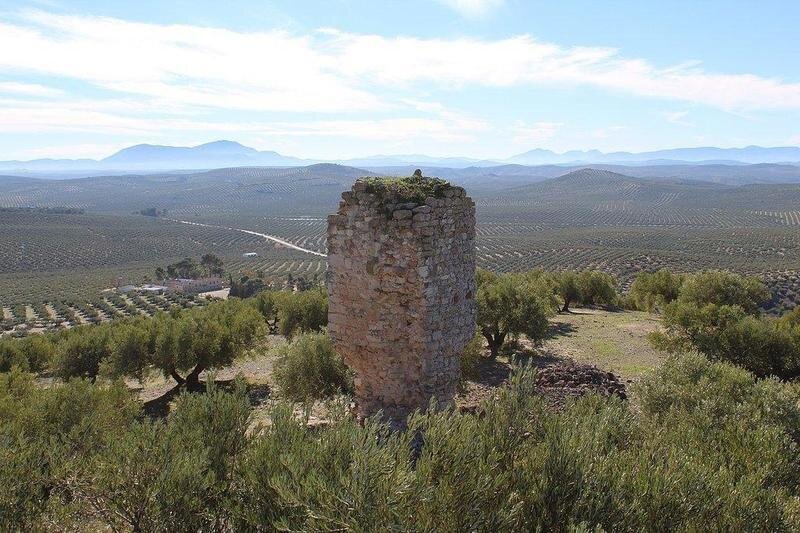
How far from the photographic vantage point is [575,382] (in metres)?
14.8

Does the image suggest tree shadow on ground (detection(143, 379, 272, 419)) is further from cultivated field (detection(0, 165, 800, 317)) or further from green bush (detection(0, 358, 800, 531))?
cultivated field (detection(0, 165, 800, 317))

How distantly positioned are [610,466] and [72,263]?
10033 cm

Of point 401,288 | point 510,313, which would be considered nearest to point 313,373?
point 401,288

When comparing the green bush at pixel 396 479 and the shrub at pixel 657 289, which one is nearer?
the green bush at pixel 396 479

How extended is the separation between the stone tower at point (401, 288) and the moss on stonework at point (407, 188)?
2 cm

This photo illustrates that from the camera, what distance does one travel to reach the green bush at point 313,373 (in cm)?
1518

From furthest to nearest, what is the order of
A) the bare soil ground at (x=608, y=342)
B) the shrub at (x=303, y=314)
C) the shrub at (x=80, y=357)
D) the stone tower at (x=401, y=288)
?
the shrub at (x=303, y=314) → the shrub at (x=80, y=357) → the bare soil ground at (x=608, y=342) → the stone tower at (x=401, y=288)

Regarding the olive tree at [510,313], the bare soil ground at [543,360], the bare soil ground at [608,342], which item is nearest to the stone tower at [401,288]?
the bare soil ground at [543,360]

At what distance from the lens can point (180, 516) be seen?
522 centimetres

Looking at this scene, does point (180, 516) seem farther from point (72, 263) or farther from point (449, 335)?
point (72, 263)

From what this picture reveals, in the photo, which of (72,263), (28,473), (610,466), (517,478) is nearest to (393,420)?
(517,478)

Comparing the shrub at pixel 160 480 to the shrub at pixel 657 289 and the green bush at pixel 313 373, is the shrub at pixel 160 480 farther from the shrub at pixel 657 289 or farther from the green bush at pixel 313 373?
the shrub at pixel 657 289

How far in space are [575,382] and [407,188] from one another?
9575mm

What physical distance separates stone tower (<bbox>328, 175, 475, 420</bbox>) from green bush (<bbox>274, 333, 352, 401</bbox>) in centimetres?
664
